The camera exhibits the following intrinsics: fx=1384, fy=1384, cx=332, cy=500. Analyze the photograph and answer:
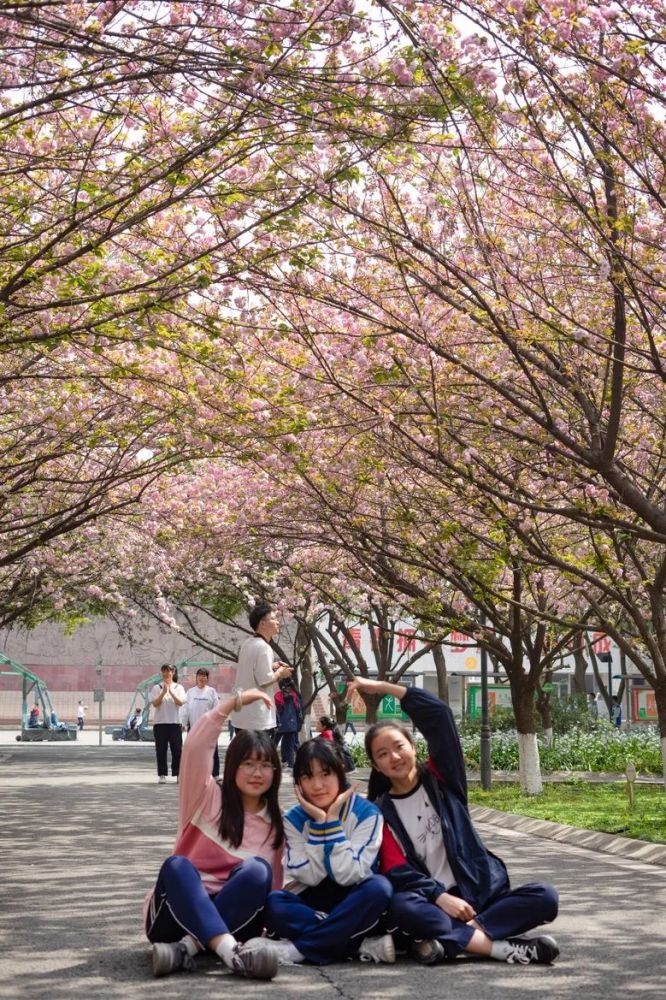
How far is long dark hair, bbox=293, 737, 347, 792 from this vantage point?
710 centimetres

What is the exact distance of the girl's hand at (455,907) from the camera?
6.84 metres

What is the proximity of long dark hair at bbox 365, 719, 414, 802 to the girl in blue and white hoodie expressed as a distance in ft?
0.65

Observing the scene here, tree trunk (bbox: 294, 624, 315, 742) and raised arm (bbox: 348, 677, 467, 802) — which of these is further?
tree trunk (bbox: 294, 624, 315, 742)

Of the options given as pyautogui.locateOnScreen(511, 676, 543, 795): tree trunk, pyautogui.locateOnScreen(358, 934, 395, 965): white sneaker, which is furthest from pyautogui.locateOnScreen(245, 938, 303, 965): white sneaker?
pyautogui.locateOnScreen(511, 676, 543, 795): tree trunk

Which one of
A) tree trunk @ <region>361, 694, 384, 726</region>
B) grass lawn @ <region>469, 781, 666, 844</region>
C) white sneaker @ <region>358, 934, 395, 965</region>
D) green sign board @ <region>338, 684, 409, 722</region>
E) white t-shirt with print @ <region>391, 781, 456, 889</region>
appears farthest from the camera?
green sign board @ <region>338, 684, 409, 722</region>

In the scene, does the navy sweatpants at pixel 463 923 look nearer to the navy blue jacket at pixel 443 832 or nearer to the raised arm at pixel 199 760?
the navy blue jacket at pixel 443 832

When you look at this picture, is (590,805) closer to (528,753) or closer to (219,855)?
(528,753)

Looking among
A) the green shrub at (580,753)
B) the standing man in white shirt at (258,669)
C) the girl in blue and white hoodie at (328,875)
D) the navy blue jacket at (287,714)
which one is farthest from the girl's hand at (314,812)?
the green shrub at (580,753)

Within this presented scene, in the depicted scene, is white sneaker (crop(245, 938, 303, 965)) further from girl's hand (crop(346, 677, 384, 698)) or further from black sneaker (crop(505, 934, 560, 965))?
girl's hand (crop(346, 677, 384, 698))

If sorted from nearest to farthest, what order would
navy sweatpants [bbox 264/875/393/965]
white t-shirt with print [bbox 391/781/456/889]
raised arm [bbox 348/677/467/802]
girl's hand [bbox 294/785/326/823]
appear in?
navy sweatpants [bbox 264/875/393/965], girl's hand [bbox 294/785/326/823], white t-shirt with print [bbox 391/781/456/889], raised arm [bbox 348/677/467/802]

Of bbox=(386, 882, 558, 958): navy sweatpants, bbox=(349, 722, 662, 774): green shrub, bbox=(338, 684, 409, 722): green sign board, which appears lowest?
bbox=(386, 882, 558, 958): navy sweatpants

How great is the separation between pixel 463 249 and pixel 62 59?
3.97m

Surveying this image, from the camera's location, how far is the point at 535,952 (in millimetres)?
6801

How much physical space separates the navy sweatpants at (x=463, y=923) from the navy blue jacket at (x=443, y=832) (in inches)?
4.0
